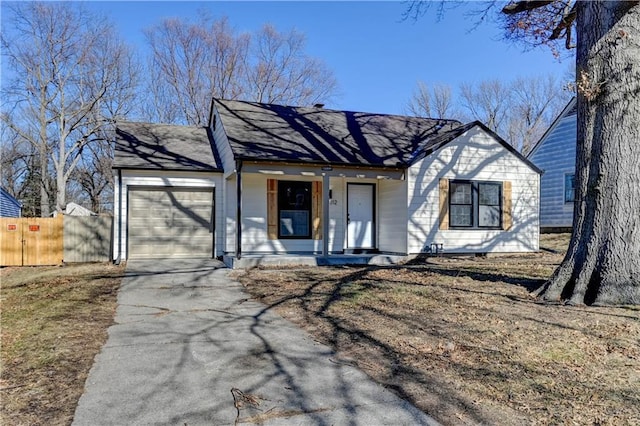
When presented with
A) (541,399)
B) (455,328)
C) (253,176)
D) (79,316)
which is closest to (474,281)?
(455,328)

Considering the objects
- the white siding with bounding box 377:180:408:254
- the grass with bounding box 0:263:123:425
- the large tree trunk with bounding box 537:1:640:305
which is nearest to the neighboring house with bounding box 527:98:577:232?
the white siding with bounding box 377:180:408:254

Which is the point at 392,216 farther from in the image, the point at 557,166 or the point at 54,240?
the point at 557,166

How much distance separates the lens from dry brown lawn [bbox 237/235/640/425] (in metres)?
3.21

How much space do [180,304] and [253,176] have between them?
6.20 m

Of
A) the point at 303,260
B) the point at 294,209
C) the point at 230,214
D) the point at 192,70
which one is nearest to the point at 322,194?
the point at 294,209

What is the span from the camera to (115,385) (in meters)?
3.66

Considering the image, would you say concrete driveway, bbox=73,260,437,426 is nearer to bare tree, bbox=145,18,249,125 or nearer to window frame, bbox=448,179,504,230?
window frame, bbox=448,179,504,230

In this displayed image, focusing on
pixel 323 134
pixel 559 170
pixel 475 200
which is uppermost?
pixel 323 134

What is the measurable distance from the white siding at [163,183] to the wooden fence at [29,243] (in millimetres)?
2054

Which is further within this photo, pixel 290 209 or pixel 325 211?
pixel 290 209

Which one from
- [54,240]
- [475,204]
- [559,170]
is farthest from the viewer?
[559,170]

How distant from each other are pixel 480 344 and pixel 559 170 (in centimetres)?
1766

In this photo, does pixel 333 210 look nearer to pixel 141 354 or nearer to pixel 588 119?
pixel 588 119

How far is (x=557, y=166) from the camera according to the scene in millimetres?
19828
